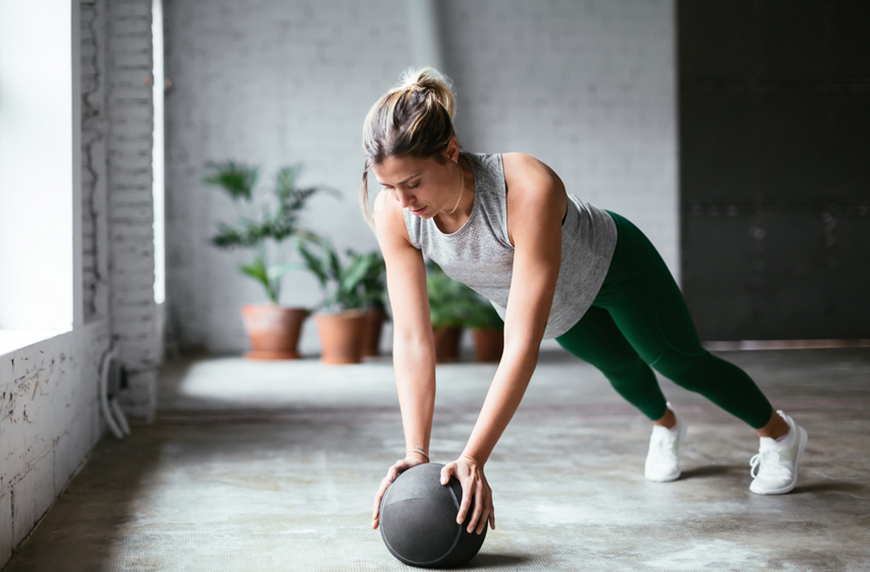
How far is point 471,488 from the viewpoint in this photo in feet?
4.79

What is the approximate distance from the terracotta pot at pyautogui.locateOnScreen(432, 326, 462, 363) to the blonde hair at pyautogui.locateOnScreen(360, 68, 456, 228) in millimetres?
4371

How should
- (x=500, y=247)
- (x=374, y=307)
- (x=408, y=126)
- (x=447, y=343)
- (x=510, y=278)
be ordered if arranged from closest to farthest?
(x=408, y=126) < (x=500, y=247) < (x=510, y=278) < (x=447, y=343) < (x=374, y=307)

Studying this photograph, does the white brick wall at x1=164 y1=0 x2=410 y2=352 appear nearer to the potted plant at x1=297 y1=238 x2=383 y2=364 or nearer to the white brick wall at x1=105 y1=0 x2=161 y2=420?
the potted plant at x1=297 y1=238 x2=383 y2=364

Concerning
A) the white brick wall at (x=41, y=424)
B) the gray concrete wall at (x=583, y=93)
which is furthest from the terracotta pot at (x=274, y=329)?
the white brick wall at (x=41, y=424)

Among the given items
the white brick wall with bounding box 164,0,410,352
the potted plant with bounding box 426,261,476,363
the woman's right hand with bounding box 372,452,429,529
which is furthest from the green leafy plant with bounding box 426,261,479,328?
the woman's right hand with bounding box 372,452,429,529

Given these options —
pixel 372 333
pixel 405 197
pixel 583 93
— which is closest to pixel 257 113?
pixel 372 333

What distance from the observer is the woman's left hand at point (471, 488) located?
146 cm

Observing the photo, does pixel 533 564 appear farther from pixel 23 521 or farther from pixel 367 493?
pixel 23 521

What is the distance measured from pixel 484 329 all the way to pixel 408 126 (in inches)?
173

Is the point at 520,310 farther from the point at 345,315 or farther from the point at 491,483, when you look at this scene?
the point at 345,315

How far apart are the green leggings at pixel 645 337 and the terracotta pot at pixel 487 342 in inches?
138

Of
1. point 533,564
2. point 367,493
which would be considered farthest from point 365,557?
point 367,493

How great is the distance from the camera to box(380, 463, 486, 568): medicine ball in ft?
4.91

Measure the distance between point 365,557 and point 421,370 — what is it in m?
0.41
